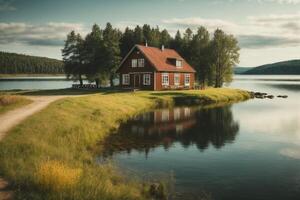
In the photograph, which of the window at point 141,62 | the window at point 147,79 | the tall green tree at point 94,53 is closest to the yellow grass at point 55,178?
→ the window at point 147,79

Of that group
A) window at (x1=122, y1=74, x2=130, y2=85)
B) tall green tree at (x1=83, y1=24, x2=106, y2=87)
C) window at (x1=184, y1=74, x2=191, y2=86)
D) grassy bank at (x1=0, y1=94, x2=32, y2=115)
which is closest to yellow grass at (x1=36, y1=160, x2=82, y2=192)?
grassy bank at (x1=0, y1=94, x2=32, y2=115)

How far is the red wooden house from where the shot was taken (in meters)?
56.3

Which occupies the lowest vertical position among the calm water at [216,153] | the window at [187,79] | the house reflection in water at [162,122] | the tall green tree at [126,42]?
the calm water at [216,153]

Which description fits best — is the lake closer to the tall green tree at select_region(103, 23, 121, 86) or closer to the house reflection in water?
the house reflection in water

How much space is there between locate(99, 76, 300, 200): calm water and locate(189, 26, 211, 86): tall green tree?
3903 cm

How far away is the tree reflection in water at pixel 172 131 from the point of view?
903 inches

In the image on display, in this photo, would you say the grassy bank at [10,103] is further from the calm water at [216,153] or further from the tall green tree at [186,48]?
the tall green tree at [186,48]

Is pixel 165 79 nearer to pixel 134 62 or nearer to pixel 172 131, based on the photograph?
pixel 134 62

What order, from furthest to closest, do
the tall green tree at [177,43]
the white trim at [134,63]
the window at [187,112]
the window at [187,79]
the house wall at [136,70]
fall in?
the tall green tree at [177,43] < the window at [187,79] < the white trim at [134,63] < the house wall at [136,70] < the window at [187,112]

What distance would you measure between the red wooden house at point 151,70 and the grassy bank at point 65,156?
22.4 meters

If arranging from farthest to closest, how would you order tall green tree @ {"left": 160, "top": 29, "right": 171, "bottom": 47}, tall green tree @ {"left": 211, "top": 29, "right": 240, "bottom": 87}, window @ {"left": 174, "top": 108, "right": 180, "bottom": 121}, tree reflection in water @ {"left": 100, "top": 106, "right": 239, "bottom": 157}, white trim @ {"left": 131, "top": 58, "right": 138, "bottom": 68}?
tall green tree @ {"left": 160, "top": 29, "right": 171, "bottom": 47} → tall green tree @ {"left": 211, "top": 29, "right": 240, "bottom": 87} → white trim @ {"left": 131, "top": 58, "right": 138, "bottom": 68} → window @ {"left": 174, "top": 108, "right": 180, "bottom": 121} → tree reflection in water @ {"left": 100, "top": 106, "right": 239, "bottom": 157}

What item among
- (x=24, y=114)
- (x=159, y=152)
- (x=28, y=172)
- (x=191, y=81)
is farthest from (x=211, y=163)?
(x=191, y=81)

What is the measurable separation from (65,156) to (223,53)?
61.9m

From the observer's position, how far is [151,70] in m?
55.9
